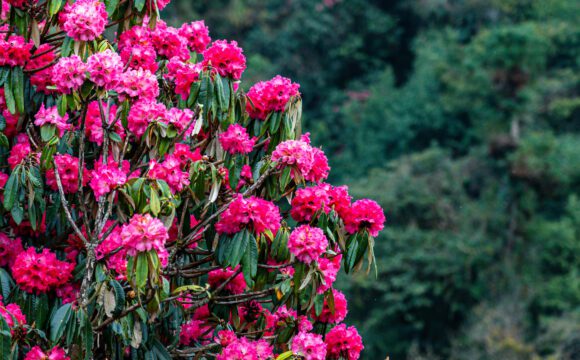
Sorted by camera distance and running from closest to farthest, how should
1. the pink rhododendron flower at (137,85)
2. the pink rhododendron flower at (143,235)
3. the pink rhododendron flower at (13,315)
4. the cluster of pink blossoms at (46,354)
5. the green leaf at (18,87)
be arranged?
1. the pink rhododendron flower at (143,235)
2. the pink rhododendron flower at (13,315)
3. the cluster of pink blossoms at (46,354)
4. the pink rhododendron flower at (137,85)
5. the green leaf at (18,87)

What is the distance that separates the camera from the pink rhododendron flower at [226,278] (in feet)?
11.3

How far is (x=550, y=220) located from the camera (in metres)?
16.7

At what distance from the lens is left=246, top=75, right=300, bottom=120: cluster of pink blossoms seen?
11.2 ft

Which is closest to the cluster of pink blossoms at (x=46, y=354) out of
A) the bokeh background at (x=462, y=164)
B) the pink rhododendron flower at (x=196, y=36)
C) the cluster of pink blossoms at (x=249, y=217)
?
the cluster of pink blossoms at (x=249, y=217)

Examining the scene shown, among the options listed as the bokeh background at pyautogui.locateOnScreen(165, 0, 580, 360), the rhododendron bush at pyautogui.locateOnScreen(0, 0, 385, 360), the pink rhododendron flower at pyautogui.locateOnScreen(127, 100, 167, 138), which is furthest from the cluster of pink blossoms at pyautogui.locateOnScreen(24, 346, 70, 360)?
the bokeh background at pyautogui.locateOnScreen(165, 0, 580, 360)

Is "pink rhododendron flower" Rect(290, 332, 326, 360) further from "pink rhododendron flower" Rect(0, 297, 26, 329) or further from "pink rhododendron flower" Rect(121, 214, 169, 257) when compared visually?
"pink rhododendron flower" Rect(0, 297, 26, 329)

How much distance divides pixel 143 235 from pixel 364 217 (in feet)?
2.85

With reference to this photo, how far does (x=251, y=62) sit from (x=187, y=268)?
17247mm

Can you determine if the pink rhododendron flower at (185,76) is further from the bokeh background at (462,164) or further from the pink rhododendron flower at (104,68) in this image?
the bokeh background at (462,164)

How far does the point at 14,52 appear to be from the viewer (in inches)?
130

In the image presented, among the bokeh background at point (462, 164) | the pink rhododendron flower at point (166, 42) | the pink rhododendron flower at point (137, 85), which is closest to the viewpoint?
the pink rhododendron flower at point (137, 85)

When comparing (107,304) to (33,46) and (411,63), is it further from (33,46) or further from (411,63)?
(411,63)

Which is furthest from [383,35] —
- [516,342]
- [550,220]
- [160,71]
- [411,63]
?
[160,71]

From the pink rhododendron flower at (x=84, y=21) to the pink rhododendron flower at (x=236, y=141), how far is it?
55 cm
